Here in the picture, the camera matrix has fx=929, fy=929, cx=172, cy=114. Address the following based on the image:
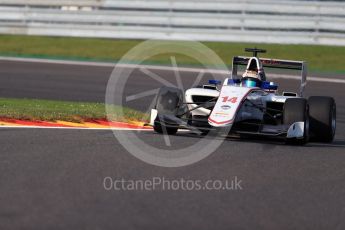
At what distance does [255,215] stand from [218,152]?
3143 mm

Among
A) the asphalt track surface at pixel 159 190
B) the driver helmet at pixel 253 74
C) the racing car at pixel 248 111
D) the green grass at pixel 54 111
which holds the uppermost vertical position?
the driver helmet at pixel 253 74

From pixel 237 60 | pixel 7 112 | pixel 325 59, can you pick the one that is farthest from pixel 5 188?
pixel 325 59

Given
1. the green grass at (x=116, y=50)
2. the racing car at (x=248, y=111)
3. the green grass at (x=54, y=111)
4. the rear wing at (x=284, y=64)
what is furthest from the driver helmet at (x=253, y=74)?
the green grass at (x=116, y=50)

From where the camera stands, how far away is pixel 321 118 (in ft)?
38.7

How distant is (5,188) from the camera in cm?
712

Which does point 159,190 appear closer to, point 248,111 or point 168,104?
point 168,104

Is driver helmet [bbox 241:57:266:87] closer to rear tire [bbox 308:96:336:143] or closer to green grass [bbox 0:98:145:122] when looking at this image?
rear tire [bbox 308:96:336:143]

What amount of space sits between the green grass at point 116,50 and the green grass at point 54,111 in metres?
9.00

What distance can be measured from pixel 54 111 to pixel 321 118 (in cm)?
368

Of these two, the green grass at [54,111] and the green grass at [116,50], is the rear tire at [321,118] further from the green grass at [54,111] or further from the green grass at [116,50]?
the green grass at [116,50]

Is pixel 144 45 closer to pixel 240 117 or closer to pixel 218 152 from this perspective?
pixel 240 117

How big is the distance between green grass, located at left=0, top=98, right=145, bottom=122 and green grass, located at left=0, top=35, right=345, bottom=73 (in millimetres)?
8996

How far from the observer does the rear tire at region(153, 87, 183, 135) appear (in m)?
11.3

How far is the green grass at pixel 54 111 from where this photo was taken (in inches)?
477
